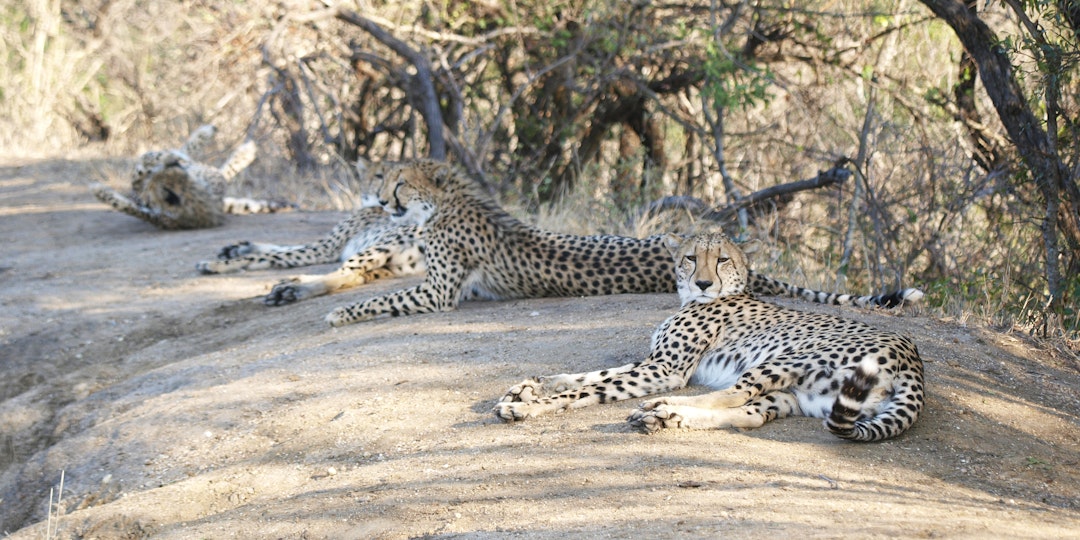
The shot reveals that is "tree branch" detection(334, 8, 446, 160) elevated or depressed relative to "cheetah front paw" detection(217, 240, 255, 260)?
elevated

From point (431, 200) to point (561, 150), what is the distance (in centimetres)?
464

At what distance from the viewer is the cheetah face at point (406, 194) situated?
6.64m

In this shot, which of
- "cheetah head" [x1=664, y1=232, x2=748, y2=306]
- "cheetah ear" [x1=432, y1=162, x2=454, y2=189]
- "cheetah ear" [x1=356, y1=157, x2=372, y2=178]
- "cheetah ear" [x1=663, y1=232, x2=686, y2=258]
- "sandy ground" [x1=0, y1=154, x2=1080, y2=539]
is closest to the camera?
"sandy ground" [x1=0, y1=154, x2=1080, y2=539]

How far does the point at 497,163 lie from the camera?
11.5 metres

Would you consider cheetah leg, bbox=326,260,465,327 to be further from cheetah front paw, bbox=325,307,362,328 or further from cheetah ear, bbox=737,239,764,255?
cheetah ear, bbox=737,239,764,255

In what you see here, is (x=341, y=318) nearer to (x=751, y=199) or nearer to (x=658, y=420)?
(x=658, y=420)

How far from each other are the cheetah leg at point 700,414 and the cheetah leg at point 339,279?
3.46 meters

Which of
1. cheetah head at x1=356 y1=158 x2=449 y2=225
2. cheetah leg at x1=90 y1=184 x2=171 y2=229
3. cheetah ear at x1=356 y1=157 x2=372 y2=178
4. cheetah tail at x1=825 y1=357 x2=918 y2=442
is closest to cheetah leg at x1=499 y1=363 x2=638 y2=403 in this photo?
cheetah tail at x1=825 y1=357 x2=918 y2=442

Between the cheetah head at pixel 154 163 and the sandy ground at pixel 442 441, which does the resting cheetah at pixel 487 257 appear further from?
the cheetah head at pixel 154 163

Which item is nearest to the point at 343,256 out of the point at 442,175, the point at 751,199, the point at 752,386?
the point at 442,175

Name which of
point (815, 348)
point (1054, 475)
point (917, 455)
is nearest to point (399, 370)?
point (815, 348)

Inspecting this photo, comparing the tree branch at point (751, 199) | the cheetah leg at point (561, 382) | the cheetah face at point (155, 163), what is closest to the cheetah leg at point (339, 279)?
the tree branch at point (751, 199)

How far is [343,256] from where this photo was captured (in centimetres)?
775

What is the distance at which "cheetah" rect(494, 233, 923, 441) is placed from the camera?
3.72 metres
